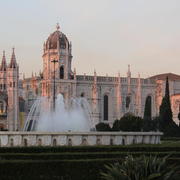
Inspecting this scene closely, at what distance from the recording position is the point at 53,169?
21.1 metres

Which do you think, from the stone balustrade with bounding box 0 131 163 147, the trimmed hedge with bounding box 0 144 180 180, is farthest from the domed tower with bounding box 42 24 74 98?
the trimmed hedge with bounding box 0 144 180 180

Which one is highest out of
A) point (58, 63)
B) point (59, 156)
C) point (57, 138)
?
point (58, 63)

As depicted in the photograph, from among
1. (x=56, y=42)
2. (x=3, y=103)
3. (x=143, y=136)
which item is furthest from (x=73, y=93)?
(x=143, y=136)

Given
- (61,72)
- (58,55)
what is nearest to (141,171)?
(58,55)

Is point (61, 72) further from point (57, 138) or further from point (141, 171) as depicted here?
point (141, 171)

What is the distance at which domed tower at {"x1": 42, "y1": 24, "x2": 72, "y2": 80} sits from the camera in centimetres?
8062

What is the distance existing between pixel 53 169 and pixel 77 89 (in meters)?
59.4

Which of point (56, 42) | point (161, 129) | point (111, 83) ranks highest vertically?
point (56, 42)

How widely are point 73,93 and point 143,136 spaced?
45462mm

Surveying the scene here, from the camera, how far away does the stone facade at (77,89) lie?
7994 cm

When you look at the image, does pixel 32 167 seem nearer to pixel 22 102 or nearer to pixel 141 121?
pixel 141 121

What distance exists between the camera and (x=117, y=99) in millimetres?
83188

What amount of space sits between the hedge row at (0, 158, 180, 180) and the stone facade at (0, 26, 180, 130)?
57010 mm

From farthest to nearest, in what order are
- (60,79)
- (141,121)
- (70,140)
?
(60,79), (141,121), (70,140)
